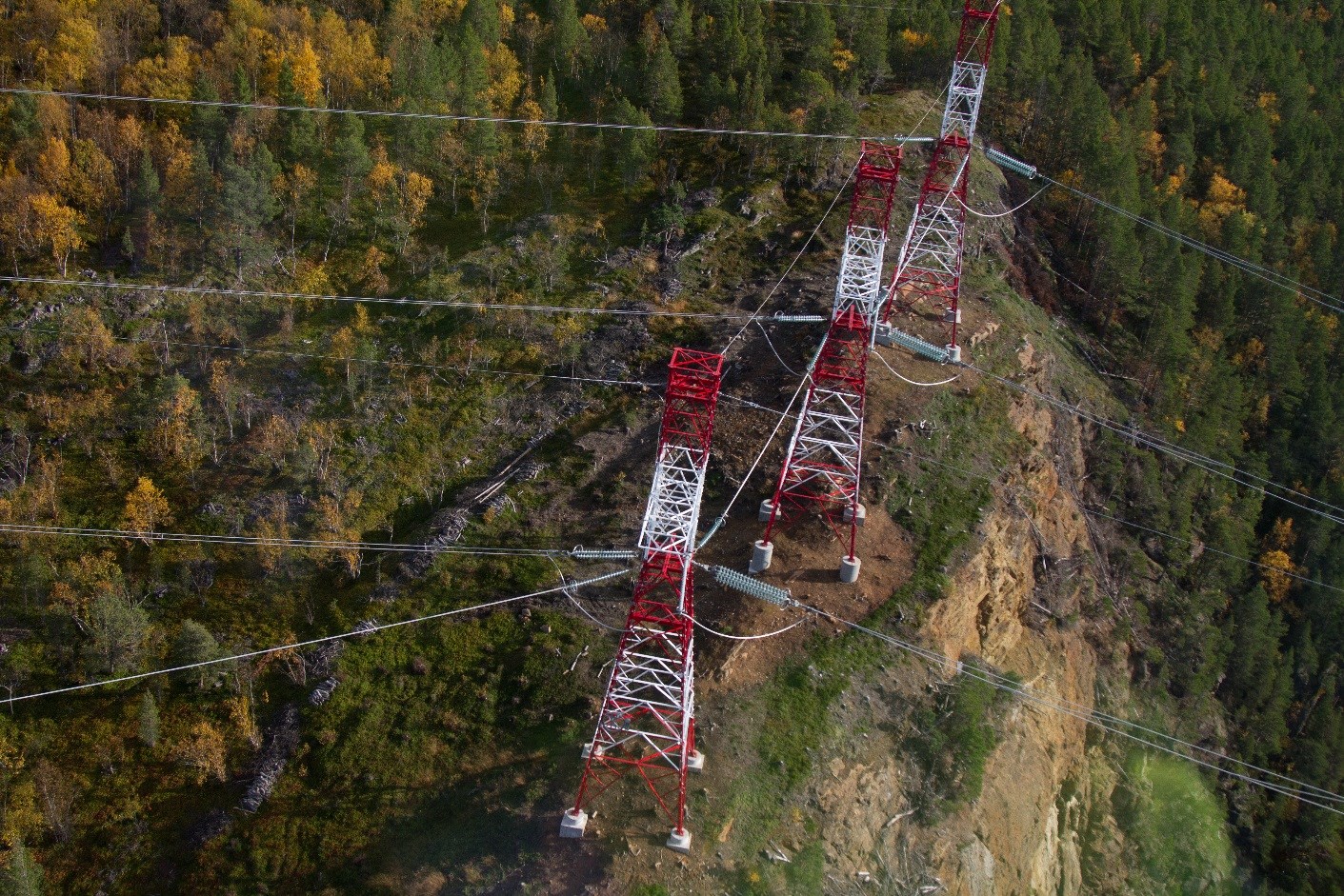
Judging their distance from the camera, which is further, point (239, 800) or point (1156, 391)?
point (1156, 391)

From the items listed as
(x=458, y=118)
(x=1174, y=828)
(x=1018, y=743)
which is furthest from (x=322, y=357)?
(x=1174, y=828)

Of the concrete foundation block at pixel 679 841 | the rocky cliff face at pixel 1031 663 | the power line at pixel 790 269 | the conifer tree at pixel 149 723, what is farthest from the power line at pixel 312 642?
the rocky cliff face at pixel 1031 663

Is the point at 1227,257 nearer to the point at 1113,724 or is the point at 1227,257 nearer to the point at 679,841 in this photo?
the point at 1113,724

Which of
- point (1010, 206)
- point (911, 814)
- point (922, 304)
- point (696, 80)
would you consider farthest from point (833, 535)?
point (696, 80)

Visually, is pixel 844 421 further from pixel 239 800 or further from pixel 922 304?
pixel 239 800

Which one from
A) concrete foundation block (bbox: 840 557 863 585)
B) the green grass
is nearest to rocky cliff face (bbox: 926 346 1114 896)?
the green grass
